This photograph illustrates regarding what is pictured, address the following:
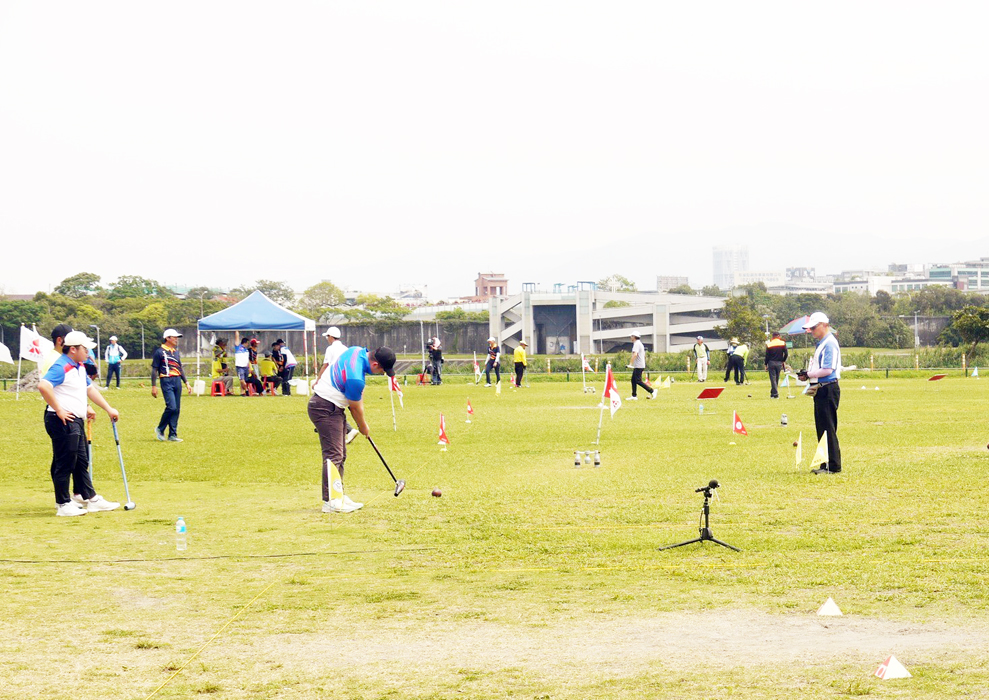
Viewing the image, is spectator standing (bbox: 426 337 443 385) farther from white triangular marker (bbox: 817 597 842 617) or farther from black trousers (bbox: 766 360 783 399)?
white triangular marker (bbox: 817 597 842 617)

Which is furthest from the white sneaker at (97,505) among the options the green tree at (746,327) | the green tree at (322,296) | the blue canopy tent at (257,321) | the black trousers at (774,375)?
the green tree at (322,296)

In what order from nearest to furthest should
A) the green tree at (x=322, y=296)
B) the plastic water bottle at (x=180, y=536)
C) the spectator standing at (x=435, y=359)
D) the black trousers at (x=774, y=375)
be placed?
the plastic water bottle at (x=180, y=536)
the black trousers at (x=774, y=375)
the spectator standing at (x=435, y=359)
the green tree at (x=322, y=296)

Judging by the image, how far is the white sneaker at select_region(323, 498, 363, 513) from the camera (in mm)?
10680

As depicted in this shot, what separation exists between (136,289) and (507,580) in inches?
4735

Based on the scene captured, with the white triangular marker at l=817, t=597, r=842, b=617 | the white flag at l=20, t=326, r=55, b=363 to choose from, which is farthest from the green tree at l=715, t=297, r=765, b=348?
the white triangular marker at l=817, t=597, r=842, b=617

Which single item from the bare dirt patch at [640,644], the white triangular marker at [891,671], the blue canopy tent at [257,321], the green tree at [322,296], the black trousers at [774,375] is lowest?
the bare dirt patch at [640,644]

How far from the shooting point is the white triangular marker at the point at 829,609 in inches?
253

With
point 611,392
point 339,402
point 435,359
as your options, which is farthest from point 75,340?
point 435,359

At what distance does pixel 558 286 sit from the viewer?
124 metres

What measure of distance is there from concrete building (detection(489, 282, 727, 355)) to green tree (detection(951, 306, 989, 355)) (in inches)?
2502

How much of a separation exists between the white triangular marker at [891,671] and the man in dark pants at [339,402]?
6109 millimetres

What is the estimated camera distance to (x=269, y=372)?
3422cm

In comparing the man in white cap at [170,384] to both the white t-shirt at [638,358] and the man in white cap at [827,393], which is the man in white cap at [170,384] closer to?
the man in white cap at [827,393]

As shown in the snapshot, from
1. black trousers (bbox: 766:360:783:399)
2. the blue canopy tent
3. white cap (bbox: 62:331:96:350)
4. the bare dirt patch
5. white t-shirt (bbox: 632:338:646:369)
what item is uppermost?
the blue canopy tent
